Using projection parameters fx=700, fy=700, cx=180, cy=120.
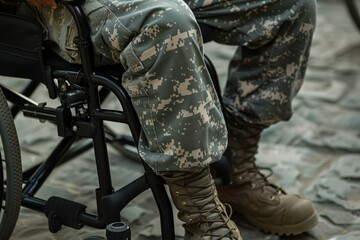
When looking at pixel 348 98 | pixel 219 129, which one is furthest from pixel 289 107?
pixel 348 98

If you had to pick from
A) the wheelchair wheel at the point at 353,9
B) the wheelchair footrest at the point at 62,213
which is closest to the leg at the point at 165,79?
the wheelchair footrest at the point at 62,213

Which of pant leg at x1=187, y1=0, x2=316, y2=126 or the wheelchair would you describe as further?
pant leg at x1=187, y1=0, x2=316, y2=126

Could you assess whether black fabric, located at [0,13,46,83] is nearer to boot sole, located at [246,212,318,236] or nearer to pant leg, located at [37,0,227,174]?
pant leg, located at [37,0,227,174]

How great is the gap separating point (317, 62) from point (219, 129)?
2000 mm

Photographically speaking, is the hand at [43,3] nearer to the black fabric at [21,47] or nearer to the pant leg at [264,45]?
the black fabric at [21,47]

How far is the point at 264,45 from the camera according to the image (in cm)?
174

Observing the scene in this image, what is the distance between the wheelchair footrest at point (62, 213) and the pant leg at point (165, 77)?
0.85 feet

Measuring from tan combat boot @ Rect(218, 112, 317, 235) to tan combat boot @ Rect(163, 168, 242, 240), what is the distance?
29 centimetres

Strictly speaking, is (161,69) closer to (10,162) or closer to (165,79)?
(165,79)

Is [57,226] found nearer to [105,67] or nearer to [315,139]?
[105,67]

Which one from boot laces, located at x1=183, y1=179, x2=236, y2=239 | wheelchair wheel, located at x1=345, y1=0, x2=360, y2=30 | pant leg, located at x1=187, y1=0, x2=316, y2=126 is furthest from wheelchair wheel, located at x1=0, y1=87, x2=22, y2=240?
wheelchair wheel, located at x1=345, y1=0, x2=360, y2=30

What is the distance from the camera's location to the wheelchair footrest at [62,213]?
1.61 metres

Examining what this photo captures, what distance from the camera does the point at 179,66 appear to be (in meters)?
1.39

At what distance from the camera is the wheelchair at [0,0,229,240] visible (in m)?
1.50
